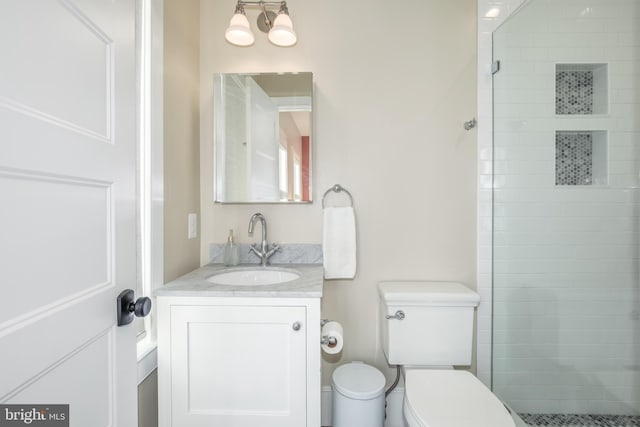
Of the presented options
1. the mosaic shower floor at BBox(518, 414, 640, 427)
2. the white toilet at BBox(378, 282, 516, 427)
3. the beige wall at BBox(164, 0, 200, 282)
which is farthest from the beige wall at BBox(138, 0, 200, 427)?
the mosaic shower floor at BBox(518, 414, 640, 427)

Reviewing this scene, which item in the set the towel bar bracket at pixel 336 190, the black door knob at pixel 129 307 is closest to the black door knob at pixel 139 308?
the black door knob at pixel 129 307

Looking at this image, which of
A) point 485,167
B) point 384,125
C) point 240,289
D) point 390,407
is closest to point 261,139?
point 384,125

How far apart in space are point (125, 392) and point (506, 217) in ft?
5.49

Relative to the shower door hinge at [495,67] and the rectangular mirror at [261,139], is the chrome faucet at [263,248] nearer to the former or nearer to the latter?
the rectangular mirror at [261,139]

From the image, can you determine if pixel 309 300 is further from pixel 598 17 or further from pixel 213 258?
pixel 598 17

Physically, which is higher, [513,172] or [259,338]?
[513,172]

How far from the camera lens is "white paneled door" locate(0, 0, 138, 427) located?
17.8 inches

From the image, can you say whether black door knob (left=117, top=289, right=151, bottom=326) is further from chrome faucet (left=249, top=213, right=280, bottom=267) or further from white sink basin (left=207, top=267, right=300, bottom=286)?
chrome faucet (left=249, top=213, right=280, bottom=267)

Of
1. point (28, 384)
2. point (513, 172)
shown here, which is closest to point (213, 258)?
point (28, 384)

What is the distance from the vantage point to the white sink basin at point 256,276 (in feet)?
4.53

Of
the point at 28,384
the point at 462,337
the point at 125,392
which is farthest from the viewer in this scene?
the point at 462,337

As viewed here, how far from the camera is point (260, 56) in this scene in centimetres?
153

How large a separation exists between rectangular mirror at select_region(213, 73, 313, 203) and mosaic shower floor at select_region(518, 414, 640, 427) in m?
1.47

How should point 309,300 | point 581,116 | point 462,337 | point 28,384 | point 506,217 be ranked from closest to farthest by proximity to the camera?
1. point 28,384
2. point 309,300
3. point 581,116
4. point 462,337
5. point 506,217
